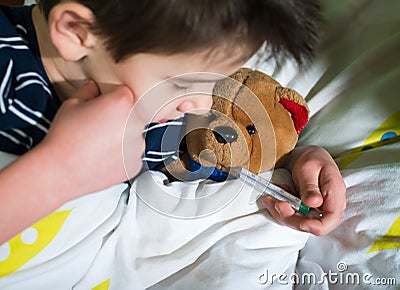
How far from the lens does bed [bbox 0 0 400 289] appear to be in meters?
0.67

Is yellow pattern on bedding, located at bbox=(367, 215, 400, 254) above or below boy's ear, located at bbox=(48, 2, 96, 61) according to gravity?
below

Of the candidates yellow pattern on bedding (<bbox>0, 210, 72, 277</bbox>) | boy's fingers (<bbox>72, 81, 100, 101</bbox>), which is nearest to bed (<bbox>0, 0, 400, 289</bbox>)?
yellow pattern on bedding (<bbox>0, 210, 72, 277</bbox>)

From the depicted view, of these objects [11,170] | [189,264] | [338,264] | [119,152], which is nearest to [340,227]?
[338,264]

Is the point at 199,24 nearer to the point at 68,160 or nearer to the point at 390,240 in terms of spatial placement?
the point at 68,160

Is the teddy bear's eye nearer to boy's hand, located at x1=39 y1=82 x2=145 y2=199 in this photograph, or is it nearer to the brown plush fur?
the brown plush fur

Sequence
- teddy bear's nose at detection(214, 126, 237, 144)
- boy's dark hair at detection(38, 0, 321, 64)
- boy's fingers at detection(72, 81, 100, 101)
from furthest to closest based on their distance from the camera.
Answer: teddy bear's nose at detection(214, 126, 237, 144) < boy's fingers at detection(72, 81, 100, 101) < boy's dark hair at detection(38, 0, 321, 64)

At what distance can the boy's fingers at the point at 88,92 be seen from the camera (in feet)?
1.97

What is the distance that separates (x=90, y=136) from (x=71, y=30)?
4.5 inches

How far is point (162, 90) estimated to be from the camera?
60 centimetres

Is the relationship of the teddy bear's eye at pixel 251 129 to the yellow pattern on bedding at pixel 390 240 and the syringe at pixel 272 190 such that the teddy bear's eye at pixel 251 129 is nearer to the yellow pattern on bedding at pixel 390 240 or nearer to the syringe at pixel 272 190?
the syringe at pixel 272 190

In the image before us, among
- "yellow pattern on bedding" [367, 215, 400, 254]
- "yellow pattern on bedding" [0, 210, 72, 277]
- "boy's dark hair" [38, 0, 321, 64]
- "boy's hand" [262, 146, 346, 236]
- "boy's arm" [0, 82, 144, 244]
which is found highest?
"boy's dark hair" [38, 0, 321, 64]

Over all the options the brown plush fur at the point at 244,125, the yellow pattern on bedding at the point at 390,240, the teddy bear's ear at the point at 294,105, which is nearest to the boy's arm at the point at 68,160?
the brown plush fur at the point at 244,125

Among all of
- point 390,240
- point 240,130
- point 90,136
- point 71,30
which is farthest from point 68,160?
point 390,240

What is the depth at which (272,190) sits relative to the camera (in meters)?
0.75
